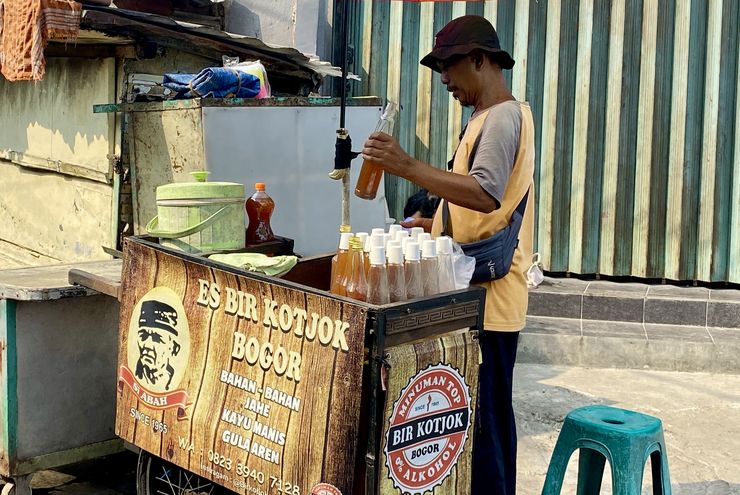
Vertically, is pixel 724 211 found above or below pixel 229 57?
below

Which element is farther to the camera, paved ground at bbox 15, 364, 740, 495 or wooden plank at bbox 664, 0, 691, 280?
wooden plank at bbox 664, 0, 691, 280

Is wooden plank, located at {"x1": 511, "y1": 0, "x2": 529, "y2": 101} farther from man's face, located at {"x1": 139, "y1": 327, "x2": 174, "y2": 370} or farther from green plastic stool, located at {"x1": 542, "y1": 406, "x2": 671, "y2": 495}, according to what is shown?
man's face, located at {"x1": 139, "y1": 327, "x2": 174, "y2": 370}

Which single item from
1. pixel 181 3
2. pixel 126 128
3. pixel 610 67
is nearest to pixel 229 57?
pixel 126 128

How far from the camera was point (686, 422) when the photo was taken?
5297 millimetres

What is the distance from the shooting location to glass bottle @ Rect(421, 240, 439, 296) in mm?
2988

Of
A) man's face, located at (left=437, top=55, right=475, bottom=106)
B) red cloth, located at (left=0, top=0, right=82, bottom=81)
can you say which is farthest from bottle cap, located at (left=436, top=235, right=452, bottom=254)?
red cloth, located at (left=0, top=0, right=82, bottom=81)

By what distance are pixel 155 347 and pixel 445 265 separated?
107 cm

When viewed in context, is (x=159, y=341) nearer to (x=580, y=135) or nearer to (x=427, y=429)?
(x=427, y=429)

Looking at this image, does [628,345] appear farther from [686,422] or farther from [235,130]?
[235,130]

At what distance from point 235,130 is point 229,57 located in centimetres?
94

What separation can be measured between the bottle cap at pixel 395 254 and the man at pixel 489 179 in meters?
0.27

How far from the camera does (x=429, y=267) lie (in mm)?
2996

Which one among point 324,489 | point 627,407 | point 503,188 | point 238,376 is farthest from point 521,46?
point 324,489

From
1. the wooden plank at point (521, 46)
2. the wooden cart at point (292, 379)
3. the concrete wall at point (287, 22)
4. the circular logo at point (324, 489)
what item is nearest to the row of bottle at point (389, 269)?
the wooden cart at point (292, 379)
